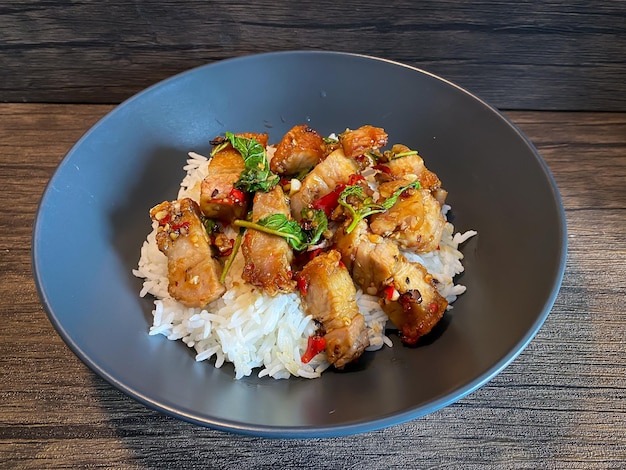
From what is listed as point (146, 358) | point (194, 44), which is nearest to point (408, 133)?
point (194, 44)

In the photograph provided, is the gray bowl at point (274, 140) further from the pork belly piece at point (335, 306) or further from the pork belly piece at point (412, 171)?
the pork belly piece at point (412, 171)

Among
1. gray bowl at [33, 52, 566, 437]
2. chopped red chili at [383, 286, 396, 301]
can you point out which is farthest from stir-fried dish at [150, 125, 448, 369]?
gray bowl at [33, 52, 566, 437]

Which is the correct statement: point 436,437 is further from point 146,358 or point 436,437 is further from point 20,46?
point 20,46

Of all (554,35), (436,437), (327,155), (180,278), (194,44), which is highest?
(554,35)

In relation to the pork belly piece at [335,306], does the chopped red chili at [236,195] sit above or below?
above

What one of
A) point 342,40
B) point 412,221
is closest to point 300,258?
point 412,221

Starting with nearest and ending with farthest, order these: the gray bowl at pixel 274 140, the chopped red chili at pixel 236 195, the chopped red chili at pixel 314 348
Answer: the gray bowl at pixel 274 140, the chopped red chili at pixel 314 348, the chopped red chili at pixel 236 195

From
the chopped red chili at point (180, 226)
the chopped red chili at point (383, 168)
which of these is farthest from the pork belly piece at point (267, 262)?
the chopped red chili at point (383, 168)
